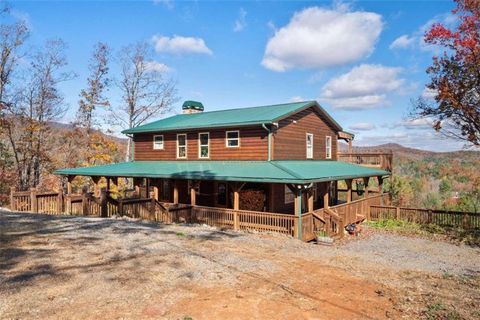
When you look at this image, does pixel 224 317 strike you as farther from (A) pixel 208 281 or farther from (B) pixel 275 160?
(B) pixel 275 160

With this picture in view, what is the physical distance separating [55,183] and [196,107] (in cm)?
1984

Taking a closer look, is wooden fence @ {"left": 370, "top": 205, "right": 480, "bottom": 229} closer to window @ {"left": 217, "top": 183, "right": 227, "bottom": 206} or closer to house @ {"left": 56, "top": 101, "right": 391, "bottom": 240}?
house @ {"left": 56, "top": 101, "right": 391, "bottom": 240}

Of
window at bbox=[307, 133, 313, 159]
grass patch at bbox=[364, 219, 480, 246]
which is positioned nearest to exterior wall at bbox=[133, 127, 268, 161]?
window at bbox=[307, 133, 313, 159]

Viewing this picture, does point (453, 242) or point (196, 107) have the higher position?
point (196, 107)

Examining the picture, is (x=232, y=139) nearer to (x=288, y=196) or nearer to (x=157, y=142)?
(x=288, y=196)

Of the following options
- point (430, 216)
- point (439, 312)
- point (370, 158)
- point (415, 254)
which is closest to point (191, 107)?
point (370, 158)

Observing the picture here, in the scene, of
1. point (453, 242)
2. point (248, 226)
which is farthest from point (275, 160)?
point (453, 242)

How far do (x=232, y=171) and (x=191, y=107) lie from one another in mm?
12922

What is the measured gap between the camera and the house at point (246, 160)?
17.8 metres

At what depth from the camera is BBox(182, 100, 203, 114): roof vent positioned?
95.7 feet

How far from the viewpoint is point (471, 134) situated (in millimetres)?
17312

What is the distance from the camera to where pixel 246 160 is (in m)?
19.8

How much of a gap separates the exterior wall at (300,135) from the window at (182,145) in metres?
6.74

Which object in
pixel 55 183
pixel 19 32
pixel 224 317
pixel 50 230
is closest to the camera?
pixel 224 317
